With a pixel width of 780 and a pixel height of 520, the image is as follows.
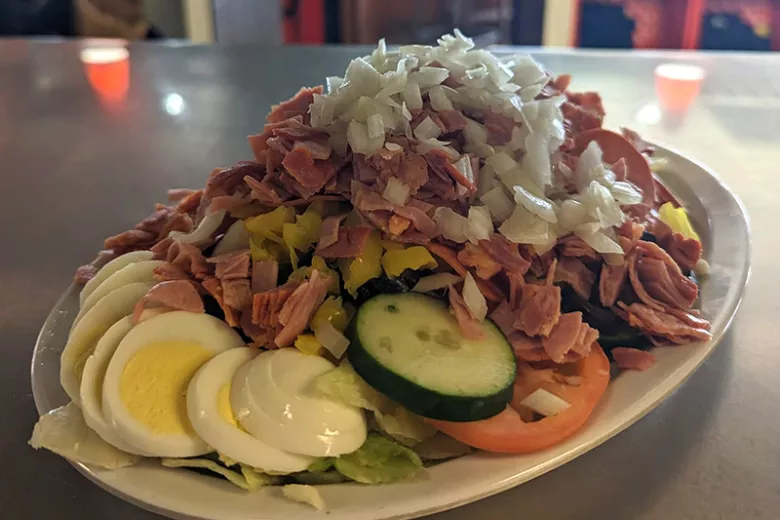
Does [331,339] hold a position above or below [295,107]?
below

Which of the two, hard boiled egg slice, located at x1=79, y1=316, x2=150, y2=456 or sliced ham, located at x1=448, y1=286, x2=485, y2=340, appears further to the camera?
sliced ham, located at x1=448, y1=286, x2=485, y2=340

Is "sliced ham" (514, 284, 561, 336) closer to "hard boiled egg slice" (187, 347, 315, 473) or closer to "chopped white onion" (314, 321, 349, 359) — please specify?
"chopped white onion" (314, 321, 349, 359)

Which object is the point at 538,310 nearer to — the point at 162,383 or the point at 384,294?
the point at 384,294

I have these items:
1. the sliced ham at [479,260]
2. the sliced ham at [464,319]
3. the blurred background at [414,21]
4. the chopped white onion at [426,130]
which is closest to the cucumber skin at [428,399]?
the sliced ham at [464,319]

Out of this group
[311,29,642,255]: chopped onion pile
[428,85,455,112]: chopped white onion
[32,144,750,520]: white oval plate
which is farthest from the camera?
[428,85,455,112]: chopped white onion

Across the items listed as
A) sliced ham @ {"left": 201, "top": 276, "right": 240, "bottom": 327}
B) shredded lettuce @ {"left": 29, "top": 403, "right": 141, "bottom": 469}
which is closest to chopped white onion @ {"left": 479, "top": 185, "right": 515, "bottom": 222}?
sliced ham @ {"left": 201, "top": 276, "right": 240, "bottom": 327}

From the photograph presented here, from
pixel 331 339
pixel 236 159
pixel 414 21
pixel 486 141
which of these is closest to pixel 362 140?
pixel 486 141

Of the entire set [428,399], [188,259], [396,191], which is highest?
[396,191]
